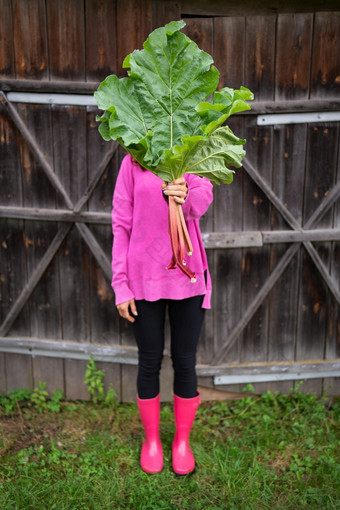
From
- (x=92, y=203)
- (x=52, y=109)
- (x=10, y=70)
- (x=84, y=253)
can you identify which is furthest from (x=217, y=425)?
(x=10, y=70)

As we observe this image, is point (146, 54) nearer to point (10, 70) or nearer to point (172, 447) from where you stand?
point (10, 70)

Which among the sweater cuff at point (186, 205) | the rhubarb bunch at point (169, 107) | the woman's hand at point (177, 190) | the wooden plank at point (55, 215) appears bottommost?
the wooden plank at point (55, 215)

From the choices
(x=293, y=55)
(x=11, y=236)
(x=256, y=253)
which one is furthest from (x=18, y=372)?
(x=293, y=55)

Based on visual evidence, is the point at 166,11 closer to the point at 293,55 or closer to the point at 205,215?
the point at 293,55

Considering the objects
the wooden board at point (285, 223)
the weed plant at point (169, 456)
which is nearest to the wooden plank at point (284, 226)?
the wooden board at point (285, 223)

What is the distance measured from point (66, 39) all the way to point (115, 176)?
92 centimetres

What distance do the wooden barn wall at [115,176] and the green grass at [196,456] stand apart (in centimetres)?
23

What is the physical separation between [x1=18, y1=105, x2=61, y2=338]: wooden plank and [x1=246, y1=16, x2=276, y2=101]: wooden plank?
135cm

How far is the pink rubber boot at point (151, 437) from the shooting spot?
3.40 metres

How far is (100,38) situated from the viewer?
365cm

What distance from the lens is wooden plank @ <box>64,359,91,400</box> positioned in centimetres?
426

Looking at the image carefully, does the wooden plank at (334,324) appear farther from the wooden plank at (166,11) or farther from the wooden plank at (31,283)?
the wooden plank at (31,283)

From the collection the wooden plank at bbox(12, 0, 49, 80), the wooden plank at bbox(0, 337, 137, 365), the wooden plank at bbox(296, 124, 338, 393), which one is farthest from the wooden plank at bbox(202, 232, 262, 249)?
the wooden plank at bbox(12, 0, 49, 80)

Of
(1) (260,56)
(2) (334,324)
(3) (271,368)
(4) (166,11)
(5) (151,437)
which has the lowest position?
(5) (151,437)
